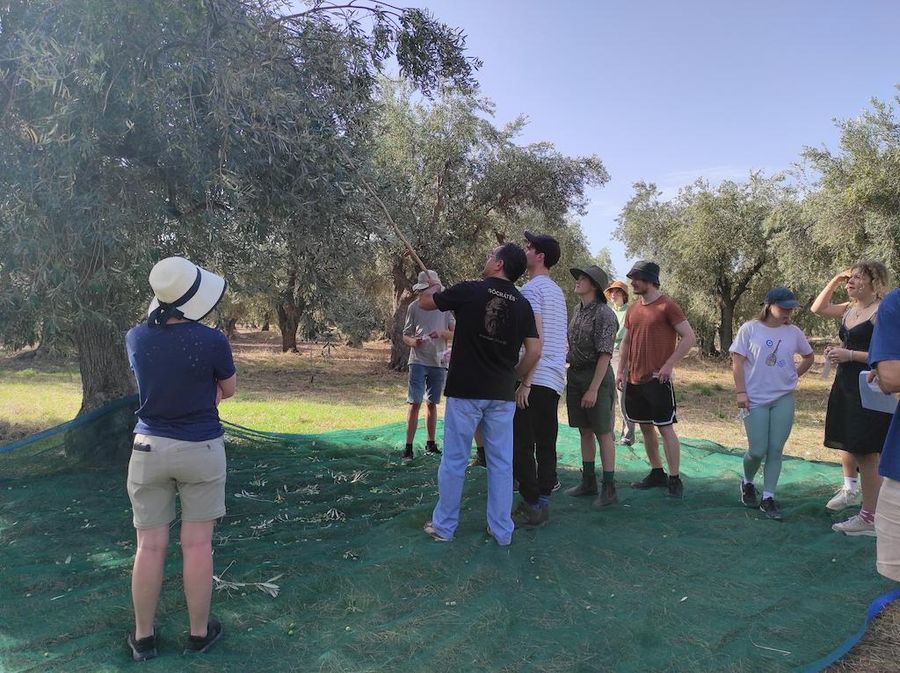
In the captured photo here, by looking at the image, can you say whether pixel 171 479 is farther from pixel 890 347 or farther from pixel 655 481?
pixel 655 481

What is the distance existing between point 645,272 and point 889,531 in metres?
3.00

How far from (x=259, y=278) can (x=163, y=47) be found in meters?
1.95

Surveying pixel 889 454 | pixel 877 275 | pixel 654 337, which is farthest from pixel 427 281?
pixel 877 275

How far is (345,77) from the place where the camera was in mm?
5004

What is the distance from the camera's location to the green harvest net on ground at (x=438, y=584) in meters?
2.64

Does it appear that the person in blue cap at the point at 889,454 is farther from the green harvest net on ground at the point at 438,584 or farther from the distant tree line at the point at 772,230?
the distant tree line at the point at 772,230

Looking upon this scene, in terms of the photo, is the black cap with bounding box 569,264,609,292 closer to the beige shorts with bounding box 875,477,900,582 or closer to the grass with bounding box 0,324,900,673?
the grass with bounding box 0,324,900,673

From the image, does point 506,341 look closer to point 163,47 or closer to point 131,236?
point 131,236

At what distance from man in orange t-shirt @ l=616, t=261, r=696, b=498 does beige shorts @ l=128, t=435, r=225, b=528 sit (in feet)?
11.3

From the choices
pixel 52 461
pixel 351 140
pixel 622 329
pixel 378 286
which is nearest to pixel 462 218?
pixel 378 286

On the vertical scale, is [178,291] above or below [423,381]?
above

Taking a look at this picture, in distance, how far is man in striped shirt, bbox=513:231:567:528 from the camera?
418 centimetres

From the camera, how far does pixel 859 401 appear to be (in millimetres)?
4203

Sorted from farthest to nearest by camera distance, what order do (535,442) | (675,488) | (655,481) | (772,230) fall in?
(772,230), (655,481), (675,488), (535,442)
